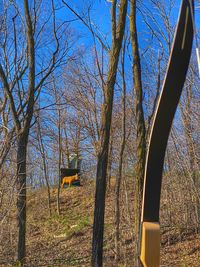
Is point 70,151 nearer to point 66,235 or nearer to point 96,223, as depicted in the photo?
point 66,235

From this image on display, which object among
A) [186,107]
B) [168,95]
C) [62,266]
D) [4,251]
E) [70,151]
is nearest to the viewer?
[168,95]

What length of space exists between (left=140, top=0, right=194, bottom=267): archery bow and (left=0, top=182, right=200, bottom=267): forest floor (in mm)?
7464

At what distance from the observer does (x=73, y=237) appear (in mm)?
14359

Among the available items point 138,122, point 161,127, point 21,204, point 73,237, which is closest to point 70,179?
point 73,237

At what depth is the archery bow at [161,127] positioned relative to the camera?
4.40 feet

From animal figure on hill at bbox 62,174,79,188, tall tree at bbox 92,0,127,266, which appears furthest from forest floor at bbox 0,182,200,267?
tall tree at bbox 92,0,127,266

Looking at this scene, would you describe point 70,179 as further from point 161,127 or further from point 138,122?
point 161,127

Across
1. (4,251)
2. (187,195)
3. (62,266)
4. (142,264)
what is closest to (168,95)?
(142,264)

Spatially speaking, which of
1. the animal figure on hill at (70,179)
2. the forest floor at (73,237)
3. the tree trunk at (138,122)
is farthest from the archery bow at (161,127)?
the animal figure on hill at (70,179)

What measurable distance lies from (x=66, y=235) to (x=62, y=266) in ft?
13.7

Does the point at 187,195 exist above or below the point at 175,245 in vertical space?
above

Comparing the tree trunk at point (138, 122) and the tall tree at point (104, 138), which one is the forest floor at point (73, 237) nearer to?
the tall tree at point (104, 138)

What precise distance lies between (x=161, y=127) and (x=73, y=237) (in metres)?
13.4

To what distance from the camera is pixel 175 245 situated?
428 inches
